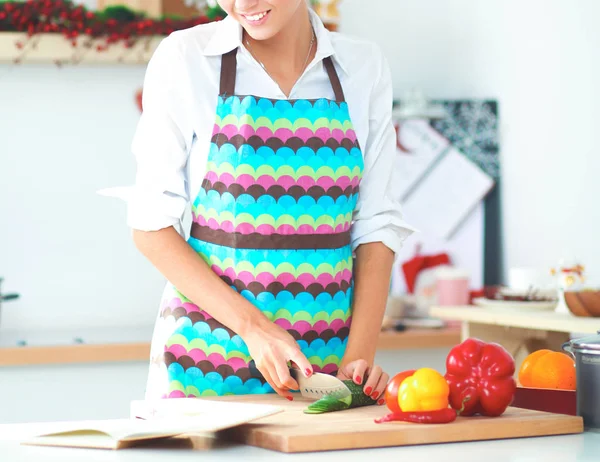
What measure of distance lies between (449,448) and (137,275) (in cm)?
242

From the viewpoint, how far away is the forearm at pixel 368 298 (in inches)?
65.4

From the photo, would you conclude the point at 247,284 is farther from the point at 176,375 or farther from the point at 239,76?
the point at 239,76

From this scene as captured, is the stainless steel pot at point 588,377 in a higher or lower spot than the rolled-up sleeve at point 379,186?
lower

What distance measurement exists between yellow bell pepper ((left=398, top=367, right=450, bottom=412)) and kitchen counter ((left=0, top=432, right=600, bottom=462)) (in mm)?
73

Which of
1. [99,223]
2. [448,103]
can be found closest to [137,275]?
[99,223]

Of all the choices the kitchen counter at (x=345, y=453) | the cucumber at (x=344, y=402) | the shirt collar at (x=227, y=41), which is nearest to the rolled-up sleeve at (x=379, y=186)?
the shirt collar at (x=227, y=41)

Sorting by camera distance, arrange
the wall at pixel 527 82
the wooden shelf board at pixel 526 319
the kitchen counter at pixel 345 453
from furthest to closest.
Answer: the wall at pixel 527 82
the wooden shelf board at pixel 526 319
the kitchen counter at pixel 345 453

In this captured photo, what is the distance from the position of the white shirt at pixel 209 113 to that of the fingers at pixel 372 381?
317mm

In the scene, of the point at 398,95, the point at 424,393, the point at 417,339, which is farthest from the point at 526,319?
the point at 424,393

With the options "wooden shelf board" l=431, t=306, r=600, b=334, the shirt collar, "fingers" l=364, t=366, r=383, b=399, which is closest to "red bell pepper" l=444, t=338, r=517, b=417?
"fingers" l=364, t=366, r=383, b=399

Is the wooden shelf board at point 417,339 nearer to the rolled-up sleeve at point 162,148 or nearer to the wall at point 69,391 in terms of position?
the wall at point 69,391

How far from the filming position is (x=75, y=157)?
345 centimetres

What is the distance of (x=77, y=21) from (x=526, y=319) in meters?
1.76

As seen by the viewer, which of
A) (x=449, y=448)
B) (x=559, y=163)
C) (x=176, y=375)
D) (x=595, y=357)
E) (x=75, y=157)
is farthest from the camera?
(x=559, y=163)
